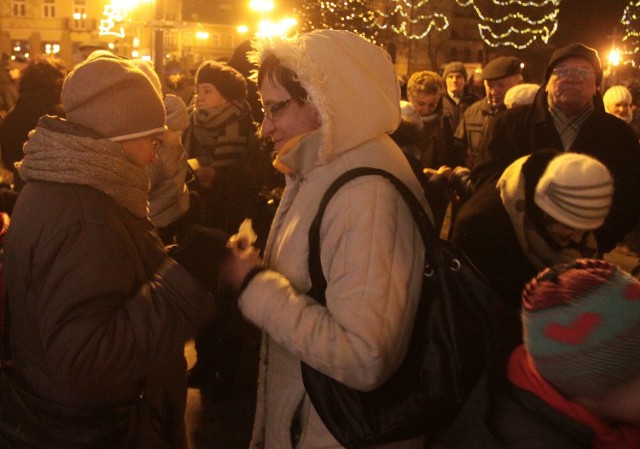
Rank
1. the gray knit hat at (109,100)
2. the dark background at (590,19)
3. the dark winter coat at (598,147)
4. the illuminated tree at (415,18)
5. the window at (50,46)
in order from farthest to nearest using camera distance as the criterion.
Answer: the window at (50,46), the dark background at (590,19), the illuminated tree at (415,18), the dark winter coat at (598,147), the gray knit hat at (109,100)

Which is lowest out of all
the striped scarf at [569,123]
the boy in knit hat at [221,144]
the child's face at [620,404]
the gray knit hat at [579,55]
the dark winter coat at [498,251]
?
the boy in knit hat at [221,144]

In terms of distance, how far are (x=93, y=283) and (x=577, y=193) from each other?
181 centimetres

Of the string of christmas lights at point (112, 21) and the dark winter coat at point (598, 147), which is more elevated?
the dark winter coat at point (598, 147)

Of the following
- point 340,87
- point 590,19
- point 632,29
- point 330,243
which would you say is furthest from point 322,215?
point 590,19

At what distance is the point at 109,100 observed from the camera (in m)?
2.24

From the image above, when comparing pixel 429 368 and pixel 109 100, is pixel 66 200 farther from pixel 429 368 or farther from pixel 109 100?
pixel 429 368

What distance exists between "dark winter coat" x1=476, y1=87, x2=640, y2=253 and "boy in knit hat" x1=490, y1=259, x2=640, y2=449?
7.71 ft

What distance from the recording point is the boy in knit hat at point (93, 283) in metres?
1.95

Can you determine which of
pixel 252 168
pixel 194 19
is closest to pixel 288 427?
pixel 252 168

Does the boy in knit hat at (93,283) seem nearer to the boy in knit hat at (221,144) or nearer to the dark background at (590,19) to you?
the boy in knit hat at (221,144)

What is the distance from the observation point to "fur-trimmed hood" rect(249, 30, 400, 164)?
1995mm

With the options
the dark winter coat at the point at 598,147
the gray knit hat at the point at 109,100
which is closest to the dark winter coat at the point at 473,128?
the dark winter coat at the point at 598,147

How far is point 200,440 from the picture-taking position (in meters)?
4.36

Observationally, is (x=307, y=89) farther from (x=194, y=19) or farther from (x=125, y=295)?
(x=194, y=19)
